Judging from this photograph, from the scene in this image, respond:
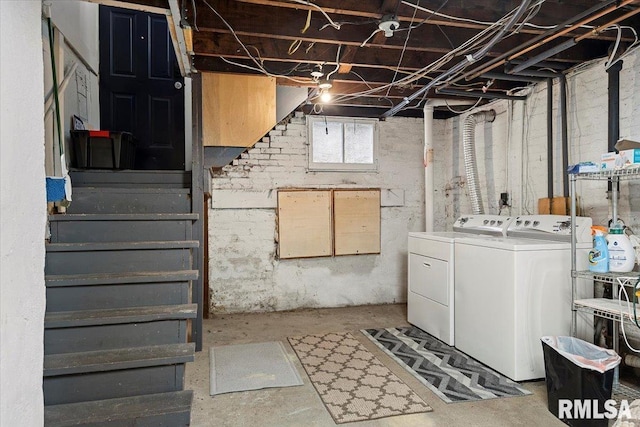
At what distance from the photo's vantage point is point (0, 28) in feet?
2.77

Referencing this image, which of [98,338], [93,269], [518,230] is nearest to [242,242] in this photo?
[93,269]

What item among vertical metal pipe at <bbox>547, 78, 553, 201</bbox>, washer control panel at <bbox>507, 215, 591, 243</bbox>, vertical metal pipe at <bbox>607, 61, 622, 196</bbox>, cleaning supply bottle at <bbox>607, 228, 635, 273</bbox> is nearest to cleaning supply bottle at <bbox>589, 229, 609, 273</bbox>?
cleaning supply bottle at <bbox>607, 228, 635, 273</bbox>

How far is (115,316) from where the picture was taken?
2.11 m

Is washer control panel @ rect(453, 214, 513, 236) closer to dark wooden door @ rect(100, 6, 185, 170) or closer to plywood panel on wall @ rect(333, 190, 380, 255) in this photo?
plywood panel on wall @ rect(333, 190, 380, 255)

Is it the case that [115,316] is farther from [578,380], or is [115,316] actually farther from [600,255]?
[600,255]

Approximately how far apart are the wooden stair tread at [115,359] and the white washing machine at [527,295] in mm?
1961

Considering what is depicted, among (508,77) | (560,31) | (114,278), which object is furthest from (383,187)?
(114,278)

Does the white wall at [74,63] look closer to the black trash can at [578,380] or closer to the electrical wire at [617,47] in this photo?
the black trash can at [578,380]

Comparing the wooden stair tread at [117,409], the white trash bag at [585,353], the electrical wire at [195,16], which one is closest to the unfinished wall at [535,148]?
the white trash bag at [585,353]

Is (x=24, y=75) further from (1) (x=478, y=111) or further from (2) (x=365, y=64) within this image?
(1) (x=478, y=111)

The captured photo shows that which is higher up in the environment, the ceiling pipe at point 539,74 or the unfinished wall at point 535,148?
the ceiling pipe at point 539,74

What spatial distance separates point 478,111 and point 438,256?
5.76 feet

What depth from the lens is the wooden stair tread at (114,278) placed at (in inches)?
85.9

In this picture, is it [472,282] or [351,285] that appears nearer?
[472,282]
